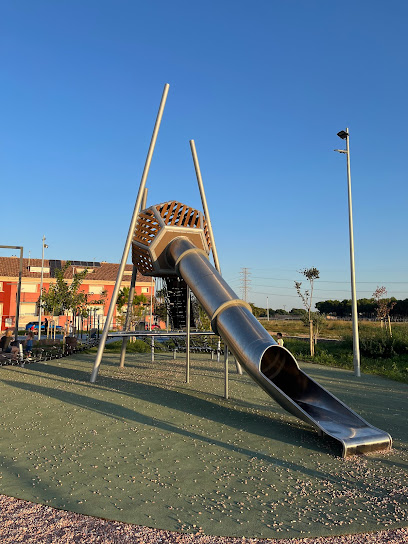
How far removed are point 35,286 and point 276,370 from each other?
165 ft

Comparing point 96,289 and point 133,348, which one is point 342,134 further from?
point 96,289

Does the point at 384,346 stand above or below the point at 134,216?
below

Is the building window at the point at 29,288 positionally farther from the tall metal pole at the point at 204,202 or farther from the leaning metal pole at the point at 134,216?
the leaning metal pole at the point at 134,216

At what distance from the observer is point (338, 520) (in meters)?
4.43

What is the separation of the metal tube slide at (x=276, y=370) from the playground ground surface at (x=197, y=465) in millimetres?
297

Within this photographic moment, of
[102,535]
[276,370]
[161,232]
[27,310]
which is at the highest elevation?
[161,232]

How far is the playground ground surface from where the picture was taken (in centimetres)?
448

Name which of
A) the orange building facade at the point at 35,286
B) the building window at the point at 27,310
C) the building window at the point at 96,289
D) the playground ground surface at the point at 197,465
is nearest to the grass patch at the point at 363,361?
the playground ground surface at the point at 197,465

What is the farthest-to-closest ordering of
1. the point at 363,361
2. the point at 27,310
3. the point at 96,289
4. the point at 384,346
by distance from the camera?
the point at 96,289 → the point at 27,310 → the point at 384,346 → the point at 363,361

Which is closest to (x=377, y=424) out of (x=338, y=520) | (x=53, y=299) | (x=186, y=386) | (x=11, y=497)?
(x=338, y=520)

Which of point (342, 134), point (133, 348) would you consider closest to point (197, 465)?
point (342, 134)

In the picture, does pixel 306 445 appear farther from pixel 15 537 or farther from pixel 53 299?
pixel 53 299

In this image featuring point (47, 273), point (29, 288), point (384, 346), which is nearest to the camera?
point (384, 346)

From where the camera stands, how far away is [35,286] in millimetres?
54062
